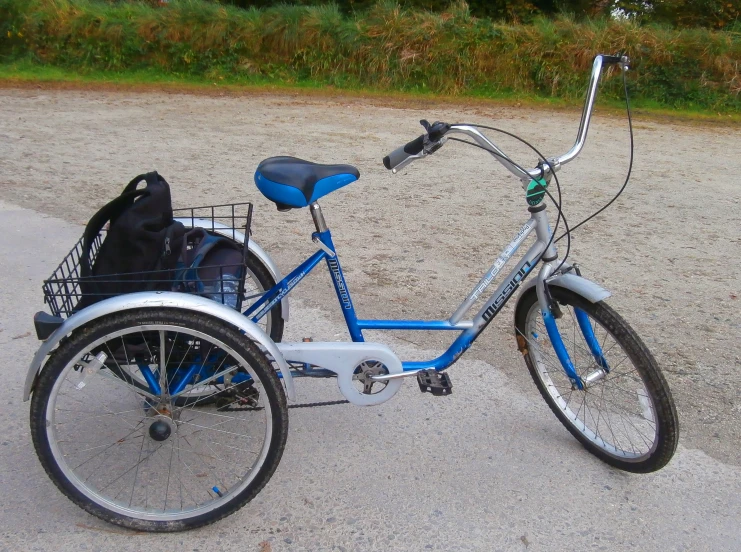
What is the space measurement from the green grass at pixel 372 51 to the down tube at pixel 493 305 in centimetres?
926

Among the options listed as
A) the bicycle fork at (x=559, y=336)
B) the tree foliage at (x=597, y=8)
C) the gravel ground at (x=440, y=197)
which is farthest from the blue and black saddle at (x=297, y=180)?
the tree foliage at (x=597, y=8)

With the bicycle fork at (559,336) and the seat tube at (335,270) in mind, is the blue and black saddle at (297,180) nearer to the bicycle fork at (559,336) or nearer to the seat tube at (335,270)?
the seat tube at (335,270)

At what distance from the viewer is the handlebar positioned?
250 cm

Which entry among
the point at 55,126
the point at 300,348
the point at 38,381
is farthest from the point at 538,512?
the point at 55,126

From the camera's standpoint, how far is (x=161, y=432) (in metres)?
2.57

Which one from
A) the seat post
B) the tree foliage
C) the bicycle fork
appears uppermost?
the tree foliage

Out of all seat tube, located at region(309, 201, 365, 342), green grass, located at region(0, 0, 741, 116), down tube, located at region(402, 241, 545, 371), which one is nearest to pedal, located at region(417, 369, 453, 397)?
down tube, located at region(402, 241, 545, 371)

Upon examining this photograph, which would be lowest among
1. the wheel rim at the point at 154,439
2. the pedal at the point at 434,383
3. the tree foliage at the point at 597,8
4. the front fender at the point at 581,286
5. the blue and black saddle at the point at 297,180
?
the wheel rim at the point at 154,439

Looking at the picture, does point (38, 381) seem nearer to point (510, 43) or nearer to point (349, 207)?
point (349, 207)

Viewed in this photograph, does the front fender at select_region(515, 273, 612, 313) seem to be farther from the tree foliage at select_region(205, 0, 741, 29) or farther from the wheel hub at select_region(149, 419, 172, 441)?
the tree foliage at select_region(205, 0, 741, 29)

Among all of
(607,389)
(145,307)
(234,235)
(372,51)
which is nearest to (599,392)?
(607,389)

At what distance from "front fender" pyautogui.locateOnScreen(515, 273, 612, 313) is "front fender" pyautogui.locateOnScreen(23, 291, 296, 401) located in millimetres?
1112

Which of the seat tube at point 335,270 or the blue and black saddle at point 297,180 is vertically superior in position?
the blue and black saddle at point 297,180

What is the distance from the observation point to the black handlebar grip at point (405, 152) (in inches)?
100
